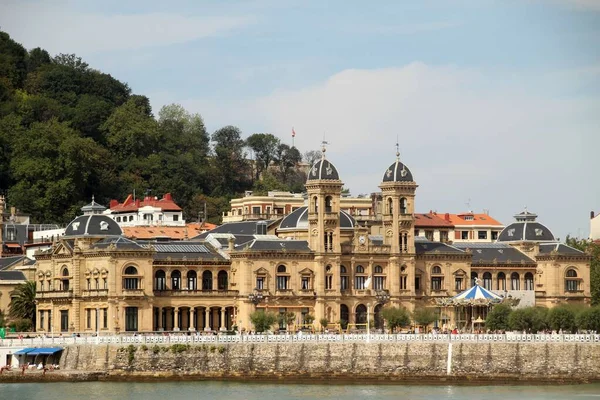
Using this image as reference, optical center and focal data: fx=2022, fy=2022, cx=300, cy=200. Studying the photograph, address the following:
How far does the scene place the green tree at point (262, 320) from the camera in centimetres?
14200

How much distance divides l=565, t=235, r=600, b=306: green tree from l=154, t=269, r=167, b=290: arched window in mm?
35376

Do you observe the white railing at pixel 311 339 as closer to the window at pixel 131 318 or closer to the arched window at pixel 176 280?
the window at pixel 131 318

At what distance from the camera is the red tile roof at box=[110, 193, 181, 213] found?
187375 millimetres

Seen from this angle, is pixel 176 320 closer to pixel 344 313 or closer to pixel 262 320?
pixel 262 320

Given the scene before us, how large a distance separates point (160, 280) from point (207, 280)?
3998 mm

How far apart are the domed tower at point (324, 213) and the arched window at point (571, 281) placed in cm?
1993

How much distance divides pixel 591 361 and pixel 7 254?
6697 centimetres

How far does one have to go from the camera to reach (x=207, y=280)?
148750 millimetres

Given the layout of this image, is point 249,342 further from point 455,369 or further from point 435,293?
point 435,293

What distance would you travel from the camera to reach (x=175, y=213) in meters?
189

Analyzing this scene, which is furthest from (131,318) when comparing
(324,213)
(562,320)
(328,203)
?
(562,320)

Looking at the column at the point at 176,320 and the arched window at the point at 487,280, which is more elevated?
the arched window at the point at 487,280

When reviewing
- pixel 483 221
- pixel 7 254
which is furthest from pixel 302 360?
pixel 483 221

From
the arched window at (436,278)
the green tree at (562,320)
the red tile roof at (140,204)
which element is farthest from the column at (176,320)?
the red tile roof at (140,204)
